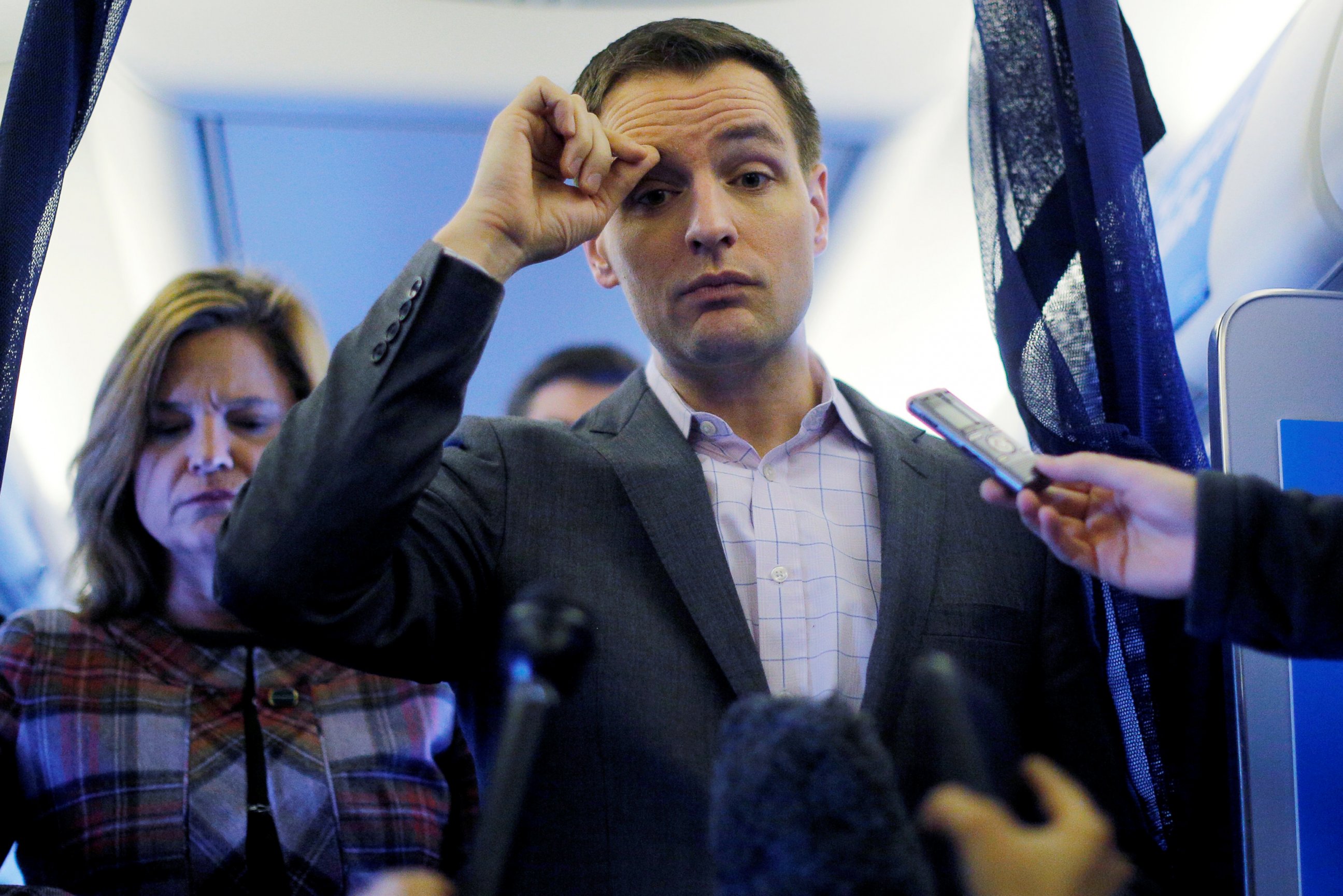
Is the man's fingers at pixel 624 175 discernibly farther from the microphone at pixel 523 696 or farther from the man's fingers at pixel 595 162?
the microphone at pixel 523 696

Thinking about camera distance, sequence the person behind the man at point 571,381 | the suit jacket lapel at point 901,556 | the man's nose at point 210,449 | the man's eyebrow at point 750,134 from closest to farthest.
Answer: the suit jacket lapel at point 901,556 → the man's eyebrow at point 750,134 → the man's nose at point 210,449 → the person behind the man at point 571,381

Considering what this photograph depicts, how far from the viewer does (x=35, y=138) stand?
1.07 metres

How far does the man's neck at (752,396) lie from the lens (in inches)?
55.2

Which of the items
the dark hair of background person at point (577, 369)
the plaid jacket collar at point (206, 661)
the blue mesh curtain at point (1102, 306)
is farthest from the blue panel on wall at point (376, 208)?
the blue mesh curtain at point (1102, 306)

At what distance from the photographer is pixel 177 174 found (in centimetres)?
263

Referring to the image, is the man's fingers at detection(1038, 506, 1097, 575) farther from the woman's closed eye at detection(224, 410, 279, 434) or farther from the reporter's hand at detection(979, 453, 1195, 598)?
the woman's closed eye at detection(224, 410, 279, 434)

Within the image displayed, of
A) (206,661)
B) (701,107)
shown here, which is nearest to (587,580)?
(701,107)

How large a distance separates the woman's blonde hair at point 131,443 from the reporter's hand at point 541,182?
76 centimetres

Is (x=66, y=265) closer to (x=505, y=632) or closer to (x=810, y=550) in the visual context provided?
(x=810, y=550)

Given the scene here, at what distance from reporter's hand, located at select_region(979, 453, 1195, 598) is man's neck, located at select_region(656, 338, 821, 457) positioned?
0.46 metres

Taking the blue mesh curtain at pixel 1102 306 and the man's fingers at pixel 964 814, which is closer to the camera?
the man's fingers at pixel 964 814

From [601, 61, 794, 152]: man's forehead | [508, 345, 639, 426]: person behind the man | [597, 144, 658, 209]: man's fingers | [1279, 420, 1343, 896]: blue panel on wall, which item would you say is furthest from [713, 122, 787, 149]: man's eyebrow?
[508, 345, 639, 426]: person behind the man

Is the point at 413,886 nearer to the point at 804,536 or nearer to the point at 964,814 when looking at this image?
the point at 964,814

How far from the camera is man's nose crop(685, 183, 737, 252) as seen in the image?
126 cm
